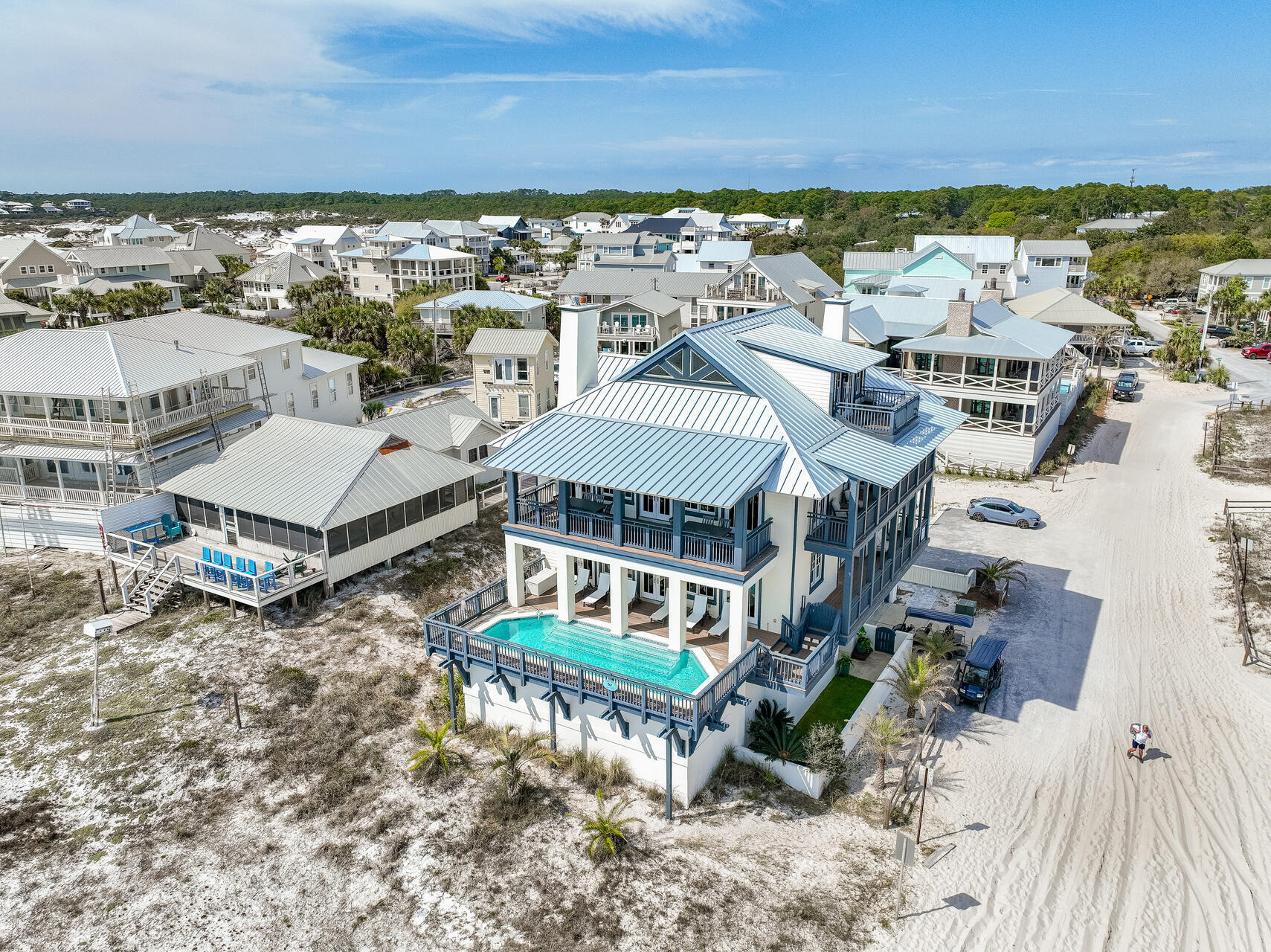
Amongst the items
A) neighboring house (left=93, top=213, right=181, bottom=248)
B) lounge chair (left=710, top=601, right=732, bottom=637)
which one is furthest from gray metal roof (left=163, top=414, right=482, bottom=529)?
neighboring house (left=93, top=213, right=181, bottom=248)

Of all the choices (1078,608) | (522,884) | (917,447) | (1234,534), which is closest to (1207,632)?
(1078,608)

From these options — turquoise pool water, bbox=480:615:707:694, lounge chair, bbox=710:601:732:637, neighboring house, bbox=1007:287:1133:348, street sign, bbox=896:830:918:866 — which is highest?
neighboring house, bbox=1007:287:1133:348

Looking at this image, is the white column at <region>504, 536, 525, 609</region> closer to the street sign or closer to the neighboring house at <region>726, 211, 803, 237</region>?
the street sign

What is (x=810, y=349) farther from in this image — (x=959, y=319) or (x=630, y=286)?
(x=630, y=286)

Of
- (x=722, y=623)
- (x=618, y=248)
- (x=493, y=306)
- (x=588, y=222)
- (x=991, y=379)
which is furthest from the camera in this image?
(x=588, y=222)

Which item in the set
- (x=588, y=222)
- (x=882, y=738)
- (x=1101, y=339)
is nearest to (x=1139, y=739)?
(x=882, y=738)

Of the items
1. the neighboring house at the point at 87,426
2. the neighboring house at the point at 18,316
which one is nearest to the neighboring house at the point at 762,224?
the neighboring house at the point at 18,316
